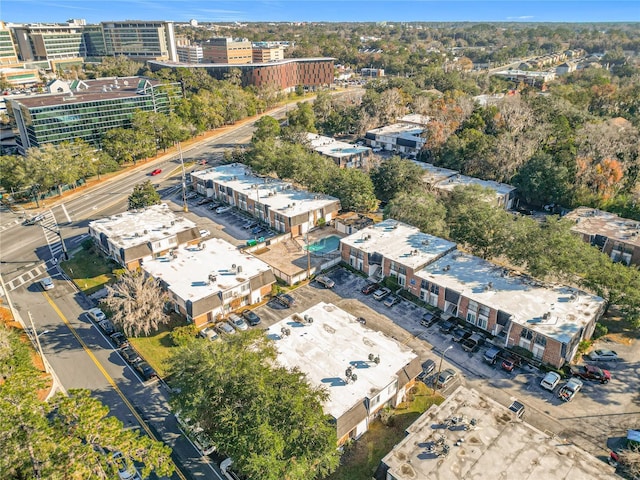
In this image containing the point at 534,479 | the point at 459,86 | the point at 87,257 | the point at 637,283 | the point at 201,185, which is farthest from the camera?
the point at 459,86

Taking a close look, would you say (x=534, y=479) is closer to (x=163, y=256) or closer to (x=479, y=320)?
(x=479, y=320)

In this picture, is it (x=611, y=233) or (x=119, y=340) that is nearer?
(x=119, y=340)

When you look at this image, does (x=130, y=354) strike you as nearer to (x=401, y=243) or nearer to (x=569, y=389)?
(x=401, y=243)

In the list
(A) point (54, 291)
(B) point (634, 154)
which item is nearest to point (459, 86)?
(B) point (634, 154)

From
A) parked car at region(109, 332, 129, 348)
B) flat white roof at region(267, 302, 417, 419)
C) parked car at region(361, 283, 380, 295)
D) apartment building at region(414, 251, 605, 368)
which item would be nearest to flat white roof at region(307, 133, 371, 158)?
parked car at region(361, 283, 380, 295)

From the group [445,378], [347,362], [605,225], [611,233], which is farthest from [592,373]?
[605,225]

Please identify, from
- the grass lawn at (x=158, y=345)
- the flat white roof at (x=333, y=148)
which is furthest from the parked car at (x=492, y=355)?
the flat white roof at (x=333, y=148)

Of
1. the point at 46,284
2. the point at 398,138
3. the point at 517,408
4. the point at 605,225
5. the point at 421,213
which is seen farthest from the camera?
the point at 398,138
